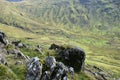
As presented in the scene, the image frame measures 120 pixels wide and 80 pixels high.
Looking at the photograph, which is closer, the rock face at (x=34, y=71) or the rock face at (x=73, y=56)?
the rock face at (x=34, y=71)

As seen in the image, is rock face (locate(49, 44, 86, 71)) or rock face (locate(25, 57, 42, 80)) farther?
rock face (locate(49, 44, 86, 71))

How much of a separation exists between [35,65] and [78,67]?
32200 millimetres

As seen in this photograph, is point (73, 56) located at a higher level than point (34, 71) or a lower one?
lower

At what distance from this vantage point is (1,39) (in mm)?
88062

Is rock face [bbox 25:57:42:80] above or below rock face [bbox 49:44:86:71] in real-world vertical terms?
above

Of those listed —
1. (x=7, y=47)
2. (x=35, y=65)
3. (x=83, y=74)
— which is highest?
(x=35, y=65)

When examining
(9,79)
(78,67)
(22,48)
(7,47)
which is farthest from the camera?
(22,48)

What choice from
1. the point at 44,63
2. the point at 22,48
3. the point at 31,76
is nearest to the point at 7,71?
the point at 31,76

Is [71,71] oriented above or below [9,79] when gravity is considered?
below

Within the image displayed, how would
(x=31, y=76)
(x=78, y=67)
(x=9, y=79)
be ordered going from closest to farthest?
(x=9, y=79) → (x=31, y=76) → (x=78, y=67)

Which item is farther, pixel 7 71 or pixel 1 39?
pixel 1 39

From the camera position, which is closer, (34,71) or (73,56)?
(34,71)

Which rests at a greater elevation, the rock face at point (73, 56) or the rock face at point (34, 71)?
the rock face at point (34, 71)

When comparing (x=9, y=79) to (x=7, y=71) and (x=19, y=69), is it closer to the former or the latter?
(x=7, y=71)
